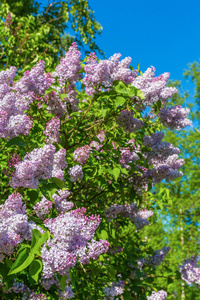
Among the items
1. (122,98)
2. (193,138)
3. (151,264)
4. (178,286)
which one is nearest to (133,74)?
(122,98)

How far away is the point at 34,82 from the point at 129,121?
44.6 inches

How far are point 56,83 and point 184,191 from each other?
1612 cm

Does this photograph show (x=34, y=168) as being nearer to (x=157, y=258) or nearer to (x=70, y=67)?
(x=70, y=67)

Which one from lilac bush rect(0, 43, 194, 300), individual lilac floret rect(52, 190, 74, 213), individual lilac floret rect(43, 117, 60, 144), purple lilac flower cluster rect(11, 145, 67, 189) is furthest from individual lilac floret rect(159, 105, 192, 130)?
purple lilac flower cluster rect(11, 145, 67, 189)

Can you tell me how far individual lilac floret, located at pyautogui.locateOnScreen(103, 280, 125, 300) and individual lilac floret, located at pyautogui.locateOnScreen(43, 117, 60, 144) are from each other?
2.44 metres

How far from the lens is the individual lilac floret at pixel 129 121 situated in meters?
3.67

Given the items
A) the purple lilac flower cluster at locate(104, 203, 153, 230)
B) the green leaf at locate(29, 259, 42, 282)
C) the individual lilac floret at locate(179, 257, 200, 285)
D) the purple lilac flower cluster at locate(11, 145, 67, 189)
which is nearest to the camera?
the green leaf at locate(29, 259, 42, 282)

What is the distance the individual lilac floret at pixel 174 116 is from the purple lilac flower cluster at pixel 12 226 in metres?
2.19

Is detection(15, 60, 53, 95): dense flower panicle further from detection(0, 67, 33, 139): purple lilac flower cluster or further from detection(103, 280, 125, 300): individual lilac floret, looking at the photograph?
detection(103, 280, 125, 300): individual lilac floret

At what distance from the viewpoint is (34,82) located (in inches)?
137

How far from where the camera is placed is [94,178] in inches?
167

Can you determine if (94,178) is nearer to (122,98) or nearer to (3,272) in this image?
A: (122,98)

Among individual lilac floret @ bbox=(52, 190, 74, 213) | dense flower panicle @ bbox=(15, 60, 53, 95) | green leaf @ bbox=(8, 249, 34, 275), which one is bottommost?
green leaf @ bbox=(8, 249, 34, 275)

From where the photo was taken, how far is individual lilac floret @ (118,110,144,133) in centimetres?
367
